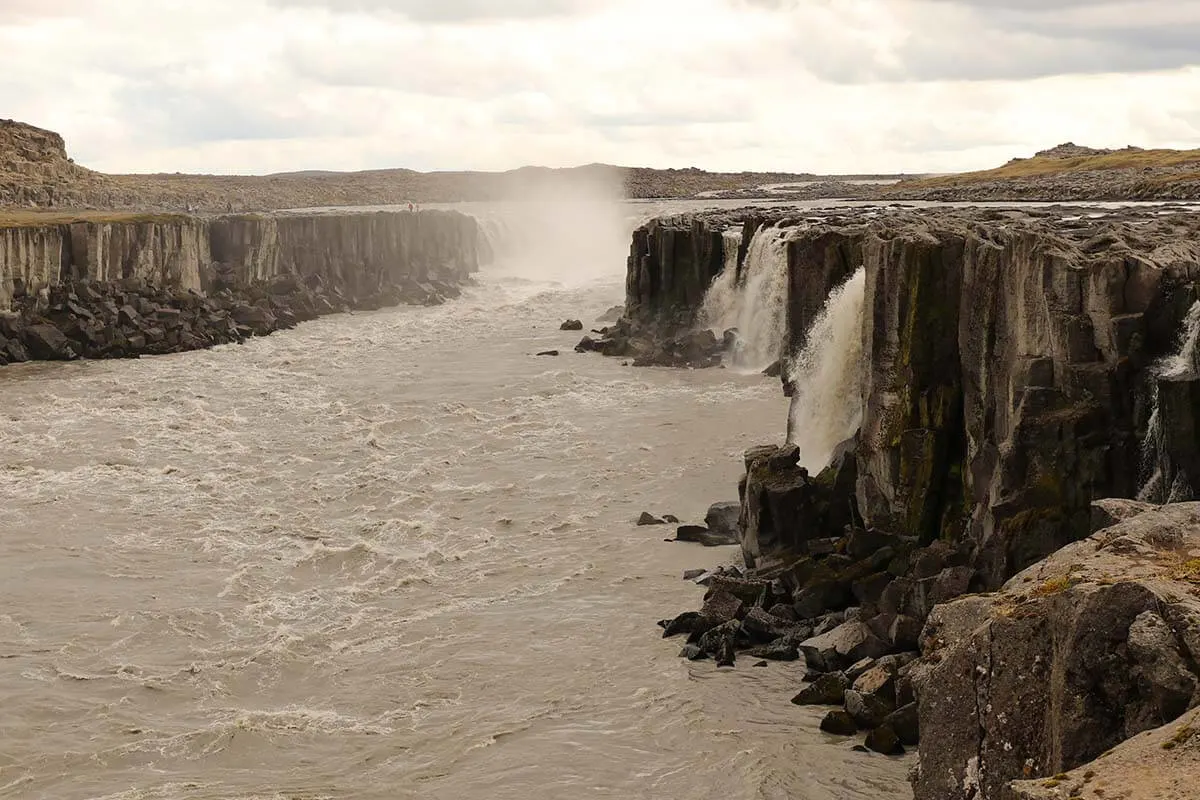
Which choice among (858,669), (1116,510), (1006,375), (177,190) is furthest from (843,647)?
(177,190)

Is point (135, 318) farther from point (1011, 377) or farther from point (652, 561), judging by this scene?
point (1011, 377)

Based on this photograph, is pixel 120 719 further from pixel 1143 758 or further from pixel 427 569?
pixel 1143 758

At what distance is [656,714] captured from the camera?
66.2 ft

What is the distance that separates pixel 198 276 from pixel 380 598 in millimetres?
48493

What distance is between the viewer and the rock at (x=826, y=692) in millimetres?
19859

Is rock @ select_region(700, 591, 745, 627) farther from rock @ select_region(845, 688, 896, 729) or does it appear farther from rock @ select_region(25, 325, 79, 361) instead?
rock @ select_region(25, 325, 79, 361)

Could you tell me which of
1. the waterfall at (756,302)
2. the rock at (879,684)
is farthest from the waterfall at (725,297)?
the rock at (879,684)

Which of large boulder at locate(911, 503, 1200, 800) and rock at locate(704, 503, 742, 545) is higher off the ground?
large boulder at locate(911, 503, 1200, 800)

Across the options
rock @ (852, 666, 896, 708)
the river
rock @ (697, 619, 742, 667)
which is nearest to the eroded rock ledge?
the river

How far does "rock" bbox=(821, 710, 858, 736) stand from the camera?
1877cm

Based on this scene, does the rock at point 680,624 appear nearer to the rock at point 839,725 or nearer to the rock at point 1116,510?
the rock at point 839,725

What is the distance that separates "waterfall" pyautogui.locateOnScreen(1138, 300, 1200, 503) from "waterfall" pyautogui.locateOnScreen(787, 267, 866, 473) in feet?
30.2

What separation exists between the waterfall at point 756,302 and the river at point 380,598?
230 centimetres

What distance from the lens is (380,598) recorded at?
26422mm
